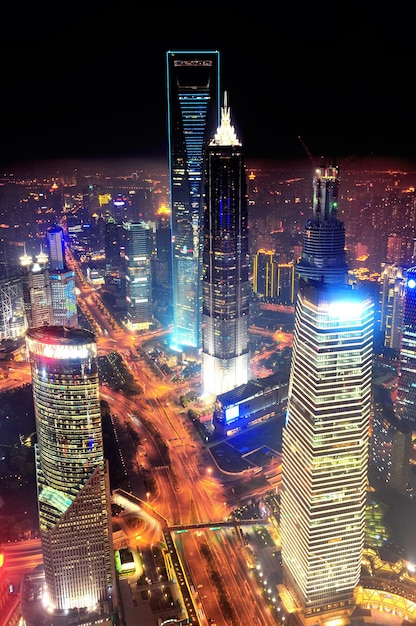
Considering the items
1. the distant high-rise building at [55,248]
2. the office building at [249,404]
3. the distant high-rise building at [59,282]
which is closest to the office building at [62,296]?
the distant high-rise building at [59,282]

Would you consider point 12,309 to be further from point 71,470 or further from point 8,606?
point 8,606

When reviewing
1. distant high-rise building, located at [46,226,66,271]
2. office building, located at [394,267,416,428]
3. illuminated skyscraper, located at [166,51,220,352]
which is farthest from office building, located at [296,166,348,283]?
distant high-rise building, located at [46,226,66,271]

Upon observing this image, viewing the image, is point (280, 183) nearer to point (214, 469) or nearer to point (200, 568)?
point (214, 469)

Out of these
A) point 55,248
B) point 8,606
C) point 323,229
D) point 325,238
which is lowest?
point 8,606

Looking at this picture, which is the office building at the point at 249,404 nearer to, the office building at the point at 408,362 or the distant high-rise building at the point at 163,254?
the office building at the point at 408,362

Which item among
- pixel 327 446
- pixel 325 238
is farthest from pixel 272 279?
pixel 327 446

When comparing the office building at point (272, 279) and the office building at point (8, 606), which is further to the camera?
the office building at point (272, 279)
